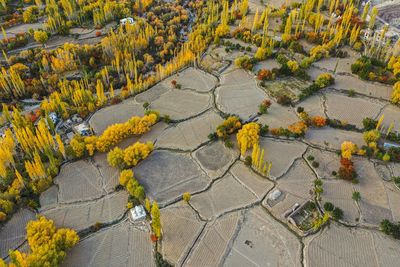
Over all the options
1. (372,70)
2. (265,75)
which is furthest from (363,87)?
(265,75)

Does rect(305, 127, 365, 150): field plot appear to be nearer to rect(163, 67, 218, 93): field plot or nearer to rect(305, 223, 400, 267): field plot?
rect(305, 223, 400, 267): field plot

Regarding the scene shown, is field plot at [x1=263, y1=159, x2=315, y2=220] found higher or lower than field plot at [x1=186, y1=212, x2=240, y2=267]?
higher

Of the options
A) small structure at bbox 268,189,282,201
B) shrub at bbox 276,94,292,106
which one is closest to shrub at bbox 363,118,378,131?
shrub at bbox 276,94,292,106

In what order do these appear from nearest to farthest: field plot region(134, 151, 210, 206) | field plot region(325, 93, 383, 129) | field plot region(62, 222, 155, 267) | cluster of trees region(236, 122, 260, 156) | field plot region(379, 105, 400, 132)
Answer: field plot region(62, 222, 155, 267) < field plot region(134, 151, 210, 206) < cluster of trees region(236, 122, 260, 156) < field plot region(379, 105, 400, 132) < field plot region(325, 93, 383, 129)

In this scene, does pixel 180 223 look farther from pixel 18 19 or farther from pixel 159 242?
pixel 18 19

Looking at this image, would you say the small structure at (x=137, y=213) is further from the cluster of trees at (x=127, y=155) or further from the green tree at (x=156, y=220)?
the cluster of trees at (x=127, y=155)

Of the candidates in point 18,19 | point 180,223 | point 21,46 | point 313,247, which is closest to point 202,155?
point 180,223
